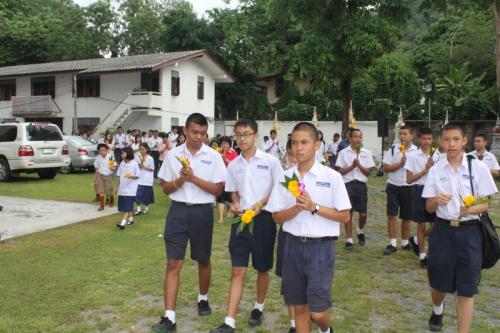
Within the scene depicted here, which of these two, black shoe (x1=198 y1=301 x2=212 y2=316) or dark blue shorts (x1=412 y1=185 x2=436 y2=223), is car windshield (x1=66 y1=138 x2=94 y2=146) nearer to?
dark blue shorts (x1=412 y1=185 x2=436 y2=223)

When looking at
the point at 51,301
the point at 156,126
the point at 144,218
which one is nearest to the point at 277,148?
the point at 144,218

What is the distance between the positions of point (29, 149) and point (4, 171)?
1.27 meters

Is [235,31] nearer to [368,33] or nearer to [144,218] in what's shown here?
[368,33]

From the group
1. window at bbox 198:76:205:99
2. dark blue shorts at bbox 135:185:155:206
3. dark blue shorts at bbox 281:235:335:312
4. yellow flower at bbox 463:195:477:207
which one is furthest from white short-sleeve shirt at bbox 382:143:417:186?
window at bbox 198:76:205:99

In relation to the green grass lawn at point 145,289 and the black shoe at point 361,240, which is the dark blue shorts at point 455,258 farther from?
the black shoe at point 361,240

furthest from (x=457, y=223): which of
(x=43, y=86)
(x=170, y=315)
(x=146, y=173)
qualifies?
(x=43, y=86)

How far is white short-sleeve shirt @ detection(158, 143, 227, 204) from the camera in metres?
4.74

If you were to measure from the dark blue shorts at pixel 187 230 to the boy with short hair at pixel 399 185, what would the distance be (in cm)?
364

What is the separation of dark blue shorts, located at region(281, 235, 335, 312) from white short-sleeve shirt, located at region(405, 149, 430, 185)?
12.3 ft

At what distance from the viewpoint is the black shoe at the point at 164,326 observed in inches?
177

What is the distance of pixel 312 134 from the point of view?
3.80 m

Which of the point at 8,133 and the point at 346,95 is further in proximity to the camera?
the point at 346,95

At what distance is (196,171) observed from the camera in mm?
4836

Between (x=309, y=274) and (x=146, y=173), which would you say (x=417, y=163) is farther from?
(x=146, y=173)
